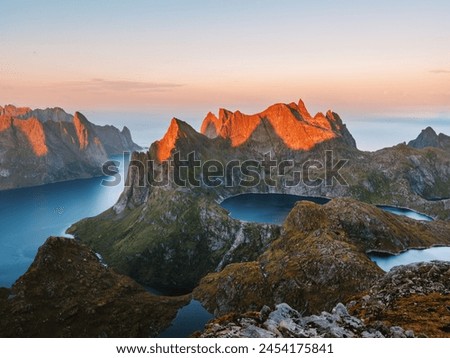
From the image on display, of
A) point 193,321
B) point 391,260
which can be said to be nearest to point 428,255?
point 391,260

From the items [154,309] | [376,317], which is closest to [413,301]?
[376,317]

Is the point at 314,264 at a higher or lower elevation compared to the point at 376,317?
lower

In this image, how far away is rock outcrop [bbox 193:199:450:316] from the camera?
126750mm

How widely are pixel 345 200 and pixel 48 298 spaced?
154015 millimetres

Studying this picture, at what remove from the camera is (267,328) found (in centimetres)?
3353

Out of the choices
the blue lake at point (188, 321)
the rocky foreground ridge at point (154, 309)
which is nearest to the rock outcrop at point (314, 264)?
the blue lake at point (188, 321)

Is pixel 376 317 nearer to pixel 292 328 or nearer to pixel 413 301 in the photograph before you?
pixel 413 301

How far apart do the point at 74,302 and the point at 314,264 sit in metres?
86.2

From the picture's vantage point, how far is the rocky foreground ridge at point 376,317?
3319 cm

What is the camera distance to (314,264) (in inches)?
5384

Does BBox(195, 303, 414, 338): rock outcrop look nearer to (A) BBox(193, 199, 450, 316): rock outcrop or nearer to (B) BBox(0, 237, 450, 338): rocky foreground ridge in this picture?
(B) BBox(0, 237, 450, 338): rocky foreground ridge

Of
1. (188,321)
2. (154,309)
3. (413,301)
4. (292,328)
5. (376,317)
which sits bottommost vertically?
(188,321)

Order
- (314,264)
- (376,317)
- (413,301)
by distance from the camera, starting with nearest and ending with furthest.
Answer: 1. (376,317)
2. (413,301)
3. (314,264)
